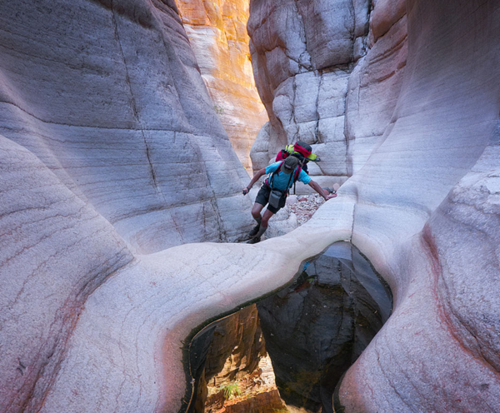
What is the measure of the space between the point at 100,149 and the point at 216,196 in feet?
7.91

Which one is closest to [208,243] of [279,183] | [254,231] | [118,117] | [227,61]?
[279,183]

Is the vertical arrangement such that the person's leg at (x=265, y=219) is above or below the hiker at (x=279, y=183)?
below

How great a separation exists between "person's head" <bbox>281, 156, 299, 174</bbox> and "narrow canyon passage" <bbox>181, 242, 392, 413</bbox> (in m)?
2.11

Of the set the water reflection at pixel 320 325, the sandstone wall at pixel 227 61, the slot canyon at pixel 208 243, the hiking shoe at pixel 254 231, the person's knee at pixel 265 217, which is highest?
the sandstone wall at pixel 227 61

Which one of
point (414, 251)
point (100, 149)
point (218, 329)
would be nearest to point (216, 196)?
point (100, 149)

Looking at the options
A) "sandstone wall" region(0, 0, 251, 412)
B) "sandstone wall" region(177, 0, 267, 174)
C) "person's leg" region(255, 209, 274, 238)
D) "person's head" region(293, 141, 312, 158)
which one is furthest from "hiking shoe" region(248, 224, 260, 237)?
"sandstone wall" region(177, 0, 267, 174)

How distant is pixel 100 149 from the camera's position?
12.3 ft

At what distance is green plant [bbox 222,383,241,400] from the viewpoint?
1794mm

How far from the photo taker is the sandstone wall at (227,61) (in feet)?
62.8

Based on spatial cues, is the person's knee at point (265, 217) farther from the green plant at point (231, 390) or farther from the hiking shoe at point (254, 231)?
the green plant at point (231, 390)

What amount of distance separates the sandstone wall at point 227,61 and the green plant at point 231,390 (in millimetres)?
18600

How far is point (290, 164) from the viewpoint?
14.3 ft

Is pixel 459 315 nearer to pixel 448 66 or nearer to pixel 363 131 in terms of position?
pixel 448 66

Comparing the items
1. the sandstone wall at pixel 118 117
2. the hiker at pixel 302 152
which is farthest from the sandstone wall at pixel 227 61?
the hiker at pixel 302 152
